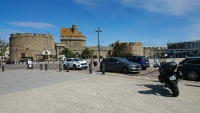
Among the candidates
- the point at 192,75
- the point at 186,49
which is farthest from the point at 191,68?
the point at 186,49

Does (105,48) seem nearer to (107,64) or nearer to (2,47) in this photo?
(2,47)

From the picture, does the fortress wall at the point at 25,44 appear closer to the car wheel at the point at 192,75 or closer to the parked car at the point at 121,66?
the parked car at the point at 121,66

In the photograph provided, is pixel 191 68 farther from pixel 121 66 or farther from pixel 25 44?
pixel 25 44

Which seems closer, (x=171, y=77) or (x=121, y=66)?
(x=171, y=77)

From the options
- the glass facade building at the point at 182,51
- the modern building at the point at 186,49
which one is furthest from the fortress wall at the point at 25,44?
the modern building at the point at 186,49

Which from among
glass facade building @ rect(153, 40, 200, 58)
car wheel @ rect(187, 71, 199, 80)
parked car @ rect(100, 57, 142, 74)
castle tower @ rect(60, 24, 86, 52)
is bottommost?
car wheel @ rect(187, 71, 199, 80)

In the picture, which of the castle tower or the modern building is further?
the modern building

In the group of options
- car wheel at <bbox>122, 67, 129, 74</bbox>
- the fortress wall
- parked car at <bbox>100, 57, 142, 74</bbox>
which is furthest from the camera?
the fortress wall

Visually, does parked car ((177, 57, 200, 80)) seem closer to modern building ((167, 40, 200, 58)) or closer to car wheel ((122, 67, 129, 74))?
car wheel ((122, 67, 129, 74))

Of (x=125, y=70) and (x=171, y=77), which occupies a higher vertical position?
(x=171, y=77)

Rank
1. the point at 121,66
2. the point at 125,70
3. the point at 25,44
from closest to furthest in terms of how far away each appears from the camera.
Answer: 1. the point at 125,70
2. the point at 121,66
3. the point at 25,44

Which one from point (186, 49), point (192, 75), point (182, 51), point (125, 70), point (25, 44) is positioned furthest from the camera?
point (186, 49)

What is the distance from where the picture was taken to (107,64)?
14.1m

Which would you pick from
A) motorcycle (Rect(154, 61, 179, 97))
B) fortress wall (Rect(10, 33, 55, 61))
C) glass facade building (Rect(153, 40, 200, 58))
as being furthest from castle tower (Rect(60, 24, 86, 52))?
motorcycle (Rect(154, 61, 179, 97))
